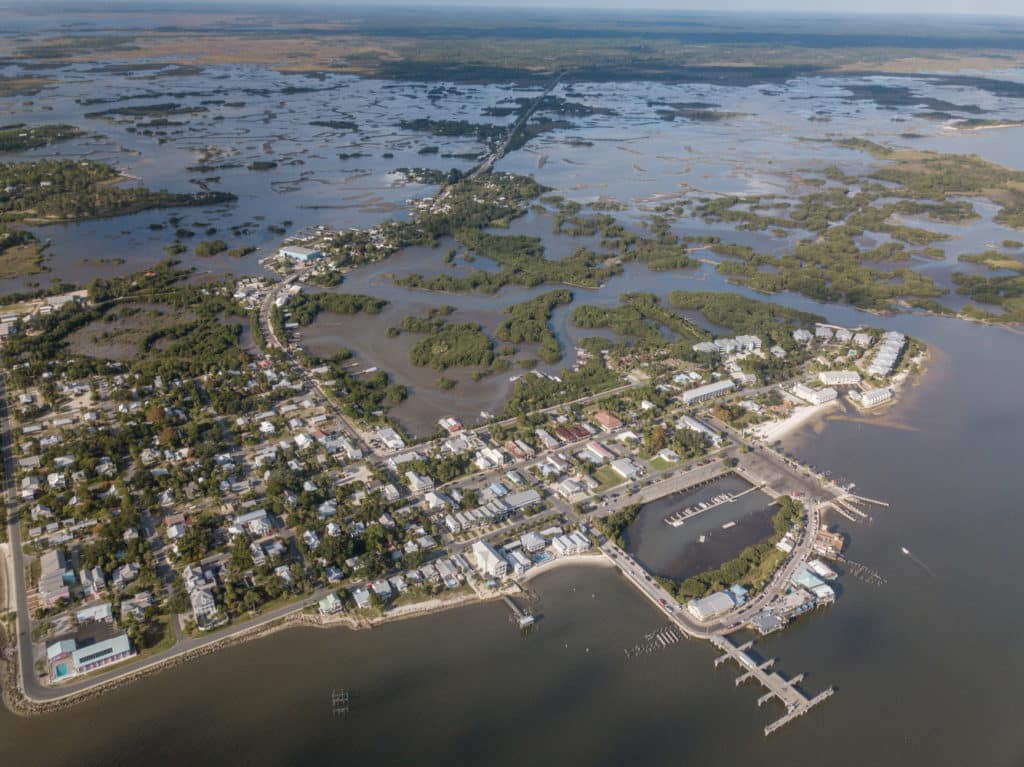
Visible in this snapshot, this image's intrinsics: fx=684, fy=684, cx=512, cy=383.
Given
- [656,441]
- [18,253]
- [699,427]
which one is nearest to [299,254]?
[18,253]

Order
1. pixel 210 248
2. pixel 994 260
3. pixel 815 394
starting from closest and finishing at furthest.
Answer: pixel 815 394 → pixel 210 248 → pixel 994 260

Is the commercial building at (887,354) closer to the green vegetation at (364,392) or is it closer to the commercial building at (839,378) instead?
the commercial building at (839,378)

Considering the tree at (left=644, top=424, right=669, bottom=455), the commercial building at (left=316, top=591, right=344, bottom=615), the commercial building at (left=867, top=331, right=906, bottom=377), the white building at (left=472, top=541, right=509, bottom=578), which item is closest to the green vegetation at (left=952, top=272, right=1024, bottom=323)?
the commercial building at (left=867, top=331, right=906, bottom=377)

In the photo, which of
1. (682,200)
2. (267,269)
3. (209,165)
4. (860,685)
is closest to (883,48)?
(682,200)

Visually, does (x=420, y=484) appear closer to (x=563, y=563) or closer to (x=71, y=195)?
(x=563, y=563)

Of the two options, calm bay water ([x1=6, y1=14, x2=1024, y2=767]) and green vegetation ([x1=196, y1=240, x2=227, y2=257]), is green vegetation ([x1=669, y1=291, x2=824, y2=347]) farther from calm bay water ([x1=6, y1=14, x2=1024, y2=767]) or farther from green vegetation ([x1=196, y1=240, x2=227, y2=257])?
green vegetation ([x1=196, y1=240, x2=227, y2=257])

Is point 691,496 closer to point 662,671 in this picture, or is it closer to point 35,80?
point 662,671
